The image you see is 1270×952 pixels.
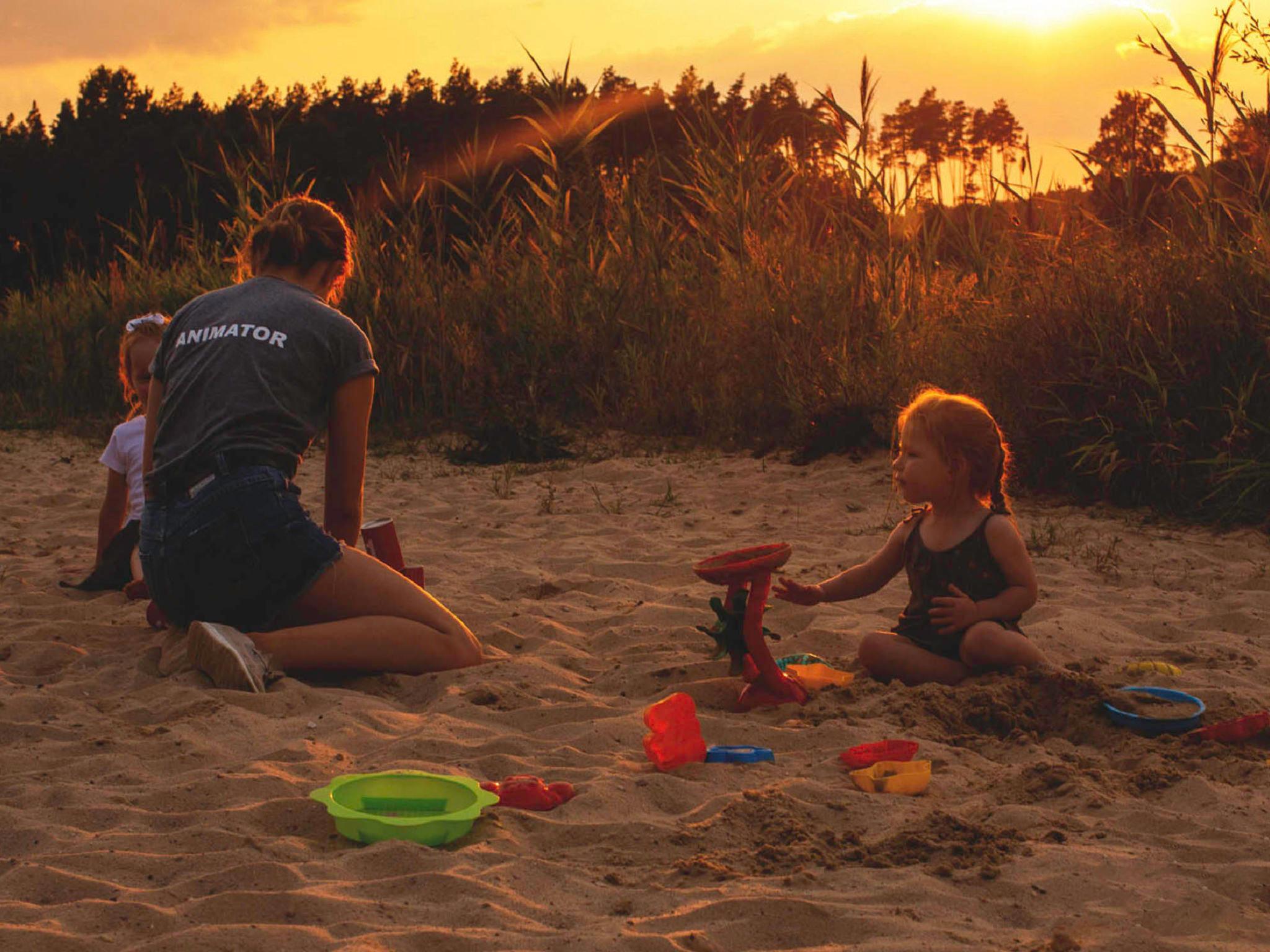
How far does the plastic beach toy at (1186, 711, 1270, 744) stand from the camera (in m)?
2.87

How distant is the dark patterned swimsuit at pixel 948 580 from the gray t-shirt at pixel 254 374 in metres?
1.69

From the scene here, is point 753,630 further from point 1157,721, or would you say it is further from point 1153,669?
point 1153,669

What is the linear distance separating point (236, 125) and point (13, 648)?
26960 mm

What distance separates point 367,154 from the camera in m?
27.0

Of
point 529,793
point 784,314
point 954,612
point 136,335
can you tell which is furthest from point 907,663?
point 784,314

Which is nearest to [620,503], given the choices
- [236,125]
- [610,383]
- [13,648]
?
[610,383]

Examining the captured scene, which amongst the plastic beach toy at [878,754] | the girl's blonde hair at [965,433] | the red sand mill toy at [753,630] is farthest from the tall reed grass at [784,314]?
the plastic beach toy at [878,754]

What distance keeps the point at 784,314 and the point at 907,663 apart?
428cm

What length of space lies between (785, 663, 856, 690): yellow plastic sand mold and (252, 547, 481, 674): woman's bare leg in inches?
37.0

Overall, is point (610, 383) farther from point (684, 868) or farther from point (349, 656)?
point (684, 868)

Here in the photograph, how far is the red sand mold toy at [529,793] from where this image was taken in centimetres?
250

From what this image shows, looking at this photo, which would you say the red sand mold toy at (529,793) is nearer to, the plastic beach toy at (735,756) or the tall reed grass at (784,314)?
the plastic beach toy at (735,756)

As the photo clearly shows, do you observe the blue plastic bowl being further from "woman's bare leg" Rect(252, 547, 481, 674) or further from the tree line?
the tree line

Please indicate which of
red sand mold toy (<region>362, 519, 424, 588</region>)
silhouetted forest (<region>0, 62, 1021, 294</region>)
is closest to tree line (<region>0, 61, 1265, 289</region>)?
silhouetted forest (<region>0, 62, 1021, 294</region>)
